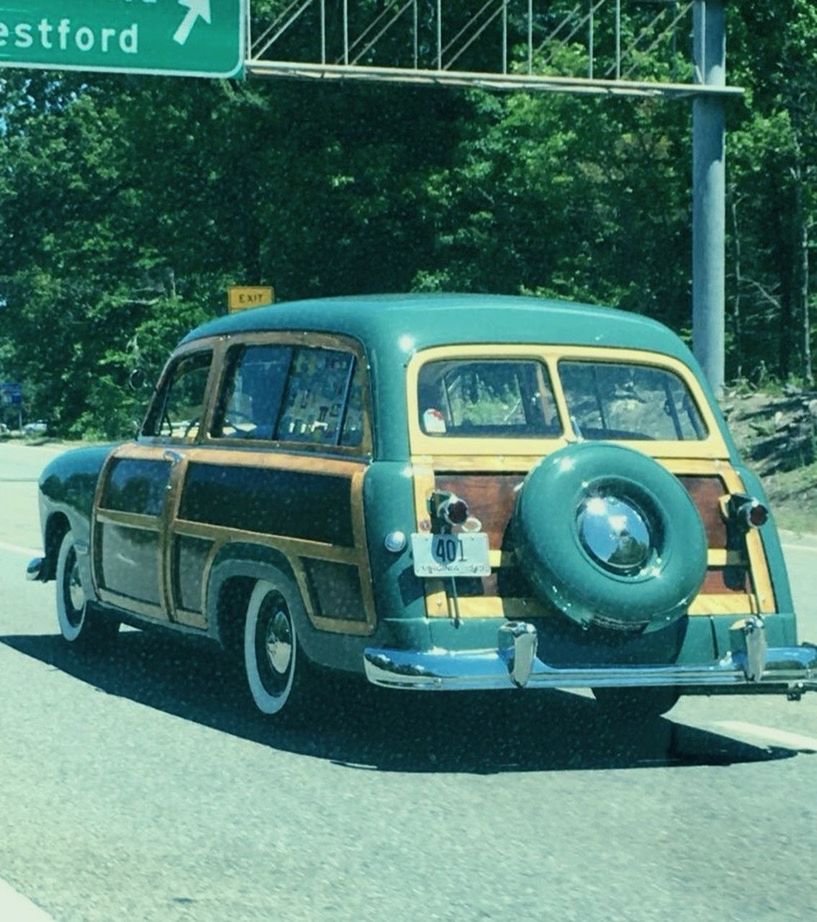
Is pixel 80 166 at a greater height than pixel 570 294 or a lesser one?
greater

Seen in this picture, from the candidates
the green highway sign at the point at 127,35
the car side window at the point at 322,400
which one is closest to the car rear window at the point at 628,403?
the car side window at the point at 322,400

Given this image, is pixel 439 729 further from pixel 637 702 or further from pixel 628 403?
pixel 628 403

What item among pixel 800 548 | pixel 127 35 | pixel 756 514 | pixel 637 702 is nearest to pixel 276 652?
pixel 637 702

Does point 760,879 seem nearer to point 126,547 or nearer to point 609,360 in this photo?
point 609,360

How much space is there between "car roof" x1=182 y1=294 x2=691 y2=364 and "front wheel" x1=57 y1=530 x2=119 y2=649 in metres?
2.54

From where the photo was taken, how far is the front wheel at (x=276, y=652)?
27.3 ft

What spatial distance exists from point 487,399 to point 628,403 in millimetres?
642

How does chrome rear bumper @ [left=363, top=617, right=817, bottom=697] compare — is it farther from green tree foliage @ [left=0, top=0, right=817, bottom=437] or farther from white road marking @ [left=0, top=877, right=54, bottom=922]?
green tree foliage @ [left=0, top=0, right=817, bottom=437]

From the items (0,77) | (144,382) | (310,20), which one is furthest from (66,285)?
(144,382)

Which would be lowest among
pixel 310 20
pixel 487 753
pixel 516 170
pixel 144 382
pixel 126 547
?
pixel 487 753

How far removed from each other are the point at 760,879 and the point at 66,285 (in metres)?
58.2

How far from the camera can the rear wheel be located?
28.8 ft

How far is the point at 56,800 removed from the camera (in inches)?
280

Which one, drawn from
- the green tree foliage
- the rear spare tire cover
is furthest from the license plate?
the green tree foliage
